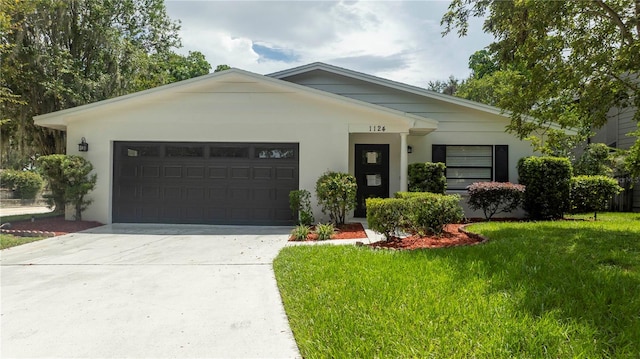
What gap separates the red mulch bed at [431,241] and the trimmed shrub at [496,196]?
8.68 feet

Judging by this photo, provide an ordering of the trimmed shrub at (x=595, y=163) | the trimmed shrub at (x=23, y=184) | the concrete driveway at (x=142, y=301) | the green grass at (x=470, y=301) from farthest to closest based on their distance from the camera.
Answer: the trimmed shrub at (x=23, y=184), the trimmed shrub at (x=595, y=163), the concrete driveway at (x=142, y=301), the green grass at (x=470, y=301)

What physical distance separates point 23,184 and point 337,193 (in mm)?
18789

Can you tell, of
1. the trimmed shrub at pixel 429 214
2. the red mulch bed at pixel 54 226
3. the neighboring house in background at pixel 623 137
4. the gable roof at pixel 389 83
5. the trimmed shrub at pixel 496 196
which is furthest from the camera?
the neighboring house in background at pixel 623 137

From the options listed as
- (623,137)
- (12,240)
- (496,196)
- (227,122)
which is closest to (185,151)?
(227,122)

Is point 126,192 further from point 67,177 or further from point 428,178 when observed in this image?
point 428,178

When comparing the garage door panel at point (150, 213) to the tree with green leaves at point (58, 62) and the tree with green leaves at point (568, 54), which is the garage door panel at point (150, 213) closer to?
the tree with green leaves at point (58, 62)

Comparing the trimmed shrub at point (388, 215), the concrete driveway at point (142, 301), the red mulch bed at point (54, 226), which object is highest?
the trimmed shrub at point (388, 215)

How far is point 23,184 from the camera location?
18.9m

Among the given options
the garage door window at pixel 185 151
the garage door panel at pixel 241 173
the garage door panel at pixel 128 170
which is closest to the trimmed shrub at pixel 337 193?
the garage door panel at pixel 241 173

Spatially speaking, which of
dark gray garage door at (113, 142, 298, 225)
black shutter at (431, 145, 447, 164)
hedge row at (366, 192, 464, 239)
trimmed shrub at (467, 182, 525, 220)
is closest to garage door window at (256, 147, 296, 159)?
dark gray garage door at (113, 142, 298, 225)

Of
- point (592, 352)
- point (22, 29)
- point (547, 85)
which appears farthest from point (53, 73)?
point (592, 352)

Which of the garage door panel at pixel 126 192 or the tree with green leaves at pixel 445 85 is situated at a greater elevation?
the tree with green leaves at pixel 445 85

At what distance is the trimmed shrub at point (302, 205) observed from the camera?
8.98 m

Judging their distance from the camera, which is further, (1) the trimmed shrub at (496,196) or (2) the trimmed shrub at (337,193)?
(1) the trimmed shrub at (496,196)
